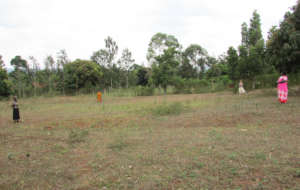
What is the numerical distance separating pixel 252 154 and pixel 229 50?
797 inches

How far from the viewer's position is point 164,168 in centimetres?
426

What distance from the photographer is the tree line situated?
23.4 metres

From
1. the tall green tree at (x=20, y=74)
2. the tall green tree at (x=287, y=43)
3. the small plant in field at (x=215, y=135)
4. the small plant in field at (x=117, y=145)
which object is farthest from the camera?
the tall green tree at (x=20, y=74)

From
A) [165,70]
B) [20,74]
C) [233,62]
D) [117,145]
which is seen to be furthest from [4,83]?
[117,145]

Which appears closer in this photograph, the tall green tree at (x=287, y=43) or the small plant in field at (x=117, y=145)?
the small plant in field at (x=117, y=145)

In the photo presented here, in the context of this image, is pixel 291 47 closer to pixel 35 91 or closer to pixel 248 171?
pixel 248 171

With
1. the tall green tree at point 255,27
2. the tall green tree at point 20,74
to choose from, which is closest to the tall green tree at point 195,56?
the tall green tree at point 255,27

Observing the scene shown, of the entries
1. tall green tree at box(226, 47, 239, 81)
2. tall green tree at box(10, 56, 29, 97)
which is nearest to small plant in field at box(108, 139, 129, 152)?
tall green tree at box(226, 47, 239, 81)

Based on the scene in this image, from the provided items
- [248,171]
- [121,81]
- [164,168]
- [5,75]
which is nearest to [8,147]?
[164,168]

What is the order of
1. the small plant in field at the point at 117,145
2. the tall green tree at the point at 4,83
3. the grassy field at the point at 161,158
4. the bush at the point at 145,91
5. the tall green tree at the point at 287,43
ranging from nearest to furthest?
1. the grassy field at the point at 161,158
2. the small plant in field at the point at 117,145
3. the tall green tree at the point at 287,43
4. the tall green tree at the point at 4,83
5. the bush at the point at 145,91

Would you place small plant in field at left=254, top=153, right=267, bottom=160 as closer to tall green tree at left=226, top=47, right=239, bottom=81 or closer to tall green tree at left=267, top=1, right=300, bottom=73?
tall green tree at left=267, top=1, right=300, bottom=73

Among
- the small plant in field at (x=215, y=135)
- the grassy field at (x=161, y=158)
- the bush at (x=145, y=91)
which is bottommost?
the grassy field at (x=161, y=158)

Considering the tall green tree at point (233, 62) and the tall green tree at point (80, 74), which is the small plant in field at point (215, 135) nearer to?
the tall green tree at point (233, 62)

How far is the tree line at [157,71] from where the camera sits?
23.4 meters
